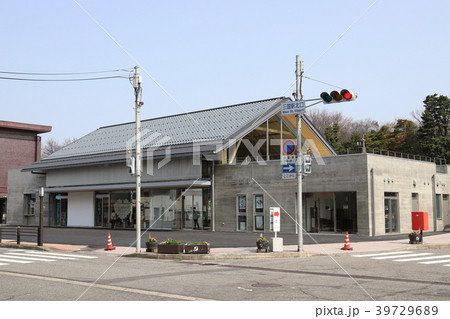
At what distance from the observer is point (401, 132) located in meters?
61.8

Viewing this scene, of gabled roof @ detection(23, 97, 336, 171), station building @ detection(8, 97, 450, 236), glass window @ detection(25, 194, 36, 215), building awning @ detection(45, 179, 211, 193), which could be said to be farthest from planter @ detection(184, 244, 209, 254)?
glass window @ detection(25, 194, 36, 215)

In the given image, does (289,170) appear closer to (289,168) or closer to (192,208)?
(289,168)

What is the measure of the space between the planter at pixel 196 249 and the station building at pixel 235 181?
43.6 feet

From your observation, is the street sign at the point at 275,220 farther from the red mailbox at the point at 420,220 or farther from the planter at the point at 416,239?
the red mailbox at the point at 420,220

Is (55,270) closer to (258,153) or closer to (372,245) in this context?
(372,245)

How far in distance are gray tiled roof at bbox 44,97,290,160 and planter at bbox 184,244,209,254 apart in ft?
51.7

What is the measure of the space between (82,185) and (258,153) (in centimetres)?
1548

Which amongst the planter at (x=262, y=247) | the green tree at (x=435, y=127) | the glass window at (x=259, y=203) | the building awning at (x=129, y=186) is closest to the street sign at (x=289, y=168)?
the planter at (x=262, y=247)

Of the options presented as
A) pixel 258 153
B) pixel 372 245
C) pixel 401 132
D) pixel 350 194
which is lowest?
pixel 372 245

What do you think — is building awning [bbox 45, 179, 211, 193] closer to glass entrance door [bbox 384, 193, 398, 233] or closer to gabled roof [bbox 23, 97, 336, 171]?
gabled roof [bbox 23, 97, 336, 171]

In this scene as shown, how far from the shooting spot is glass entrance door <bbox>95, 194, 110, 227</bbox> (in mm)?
42062

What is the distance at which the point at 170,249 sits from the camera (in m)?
19.8
